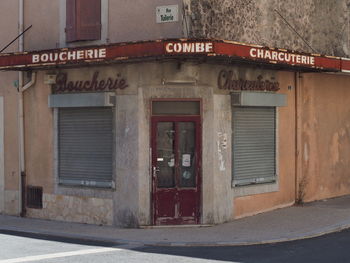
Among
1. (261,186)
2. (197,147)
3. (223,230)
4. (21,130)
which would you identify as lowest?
(223,230)

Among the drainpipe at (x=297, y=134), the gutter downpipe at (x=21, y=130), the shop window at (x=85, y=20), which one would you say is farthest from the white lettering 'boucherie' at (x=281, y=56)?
the gutter downpipe at (x=21, y=130)

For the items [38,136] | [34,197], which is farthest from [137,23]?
[34,197]

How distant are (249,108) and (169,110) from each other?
2.13 meters

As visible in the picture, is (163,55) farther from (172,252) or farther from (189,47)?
(172,252)

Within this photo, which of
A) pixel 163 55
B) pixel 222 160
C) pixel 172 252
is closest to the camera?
pixel 172 252

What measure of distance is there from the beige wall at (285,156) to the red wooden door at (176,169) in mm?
1966

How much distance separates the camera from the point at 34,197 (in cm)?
1470

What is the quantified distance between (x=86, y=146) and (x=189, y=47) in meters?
3.79

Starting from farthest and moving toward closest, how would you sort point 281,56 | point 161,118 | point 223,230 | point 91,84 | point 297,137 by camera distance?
point 297,137
point 91,84
point 161,118
point 281,56
point 223,230

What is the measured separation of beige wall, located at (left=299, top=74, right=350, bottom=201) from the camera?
15.8 m

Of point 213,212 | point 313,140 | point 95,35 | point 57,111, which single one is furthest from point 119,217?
point 313,140

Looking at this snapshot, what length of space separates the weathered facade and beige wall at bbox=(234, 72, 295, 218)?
4cm

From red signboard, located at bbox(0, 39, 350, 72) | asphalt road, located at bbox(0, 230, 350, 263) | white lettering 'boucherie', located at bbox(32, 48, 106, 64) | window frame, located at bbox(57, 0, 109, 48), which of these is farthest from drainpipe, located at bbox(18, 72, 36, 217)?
asphalt road, located at bbox(0, 230, 350, 263)

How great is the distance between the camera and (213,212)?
12945 millimetres
